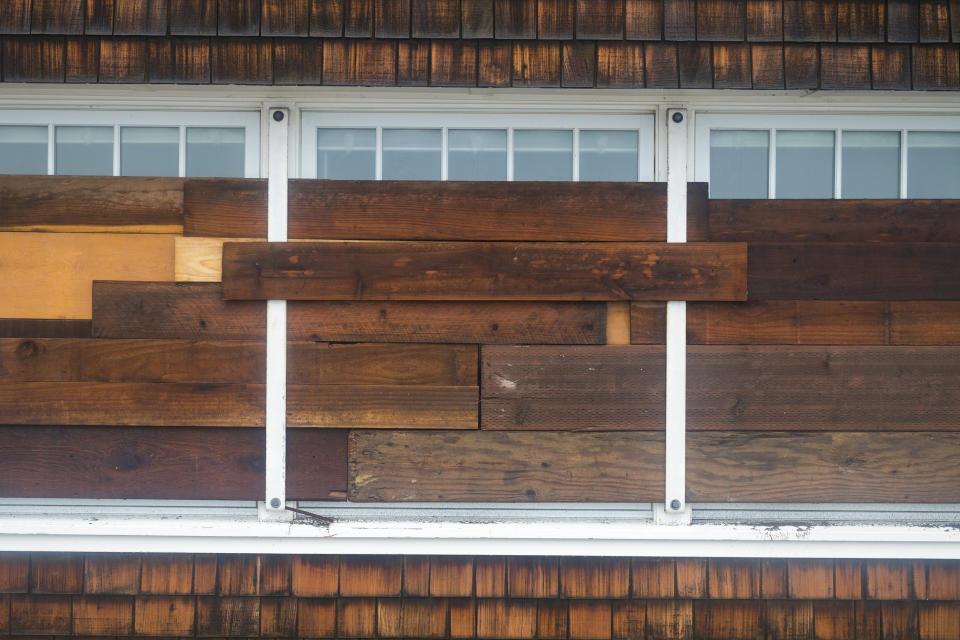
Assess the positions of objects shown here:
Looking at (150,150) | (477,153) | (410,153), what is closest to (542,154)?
(477,153)

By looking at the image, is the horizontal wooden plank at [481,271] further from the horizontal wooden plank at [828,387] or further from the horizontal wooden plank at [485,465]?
the horizontal wooden plank at [485,465]

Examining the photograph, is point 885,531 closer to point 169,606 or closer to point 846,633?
point 846,633

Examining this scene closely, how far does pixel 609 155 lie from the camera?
8.68 feet

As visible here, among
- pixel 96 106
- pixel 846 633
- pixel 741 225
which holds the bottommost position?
pixel 846 633

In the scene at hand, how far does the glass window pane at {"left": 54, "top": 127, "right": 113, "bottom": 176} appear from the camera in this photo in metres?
2.63

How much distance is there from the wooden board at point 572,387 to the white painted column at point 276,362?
30.0 inches

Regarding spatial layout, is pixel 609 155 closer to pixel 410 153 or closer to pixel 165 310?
pixel 410 153

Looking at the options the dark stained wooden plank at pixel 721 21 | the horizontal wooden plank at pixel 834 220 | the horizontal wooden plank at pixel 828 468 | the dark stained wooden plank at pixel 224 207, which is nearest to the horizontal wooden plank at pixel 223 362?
the horizontal wooden plank at pixel 828 468

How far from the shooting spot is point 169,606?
2645 millimetres

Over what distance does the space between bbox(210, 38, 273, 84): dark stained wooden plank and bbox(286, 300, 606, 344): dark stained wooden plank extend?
0.86m

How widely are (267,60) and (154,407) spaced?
1.38 meters

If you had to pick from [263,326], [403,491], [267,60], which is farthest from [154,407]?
[267,60]

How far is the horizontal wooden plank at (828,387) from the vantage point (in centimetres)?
255

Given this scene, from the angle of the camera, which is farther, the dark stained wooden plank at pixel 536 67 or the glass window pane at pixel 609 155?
the glass window pane at pixel 609 155
